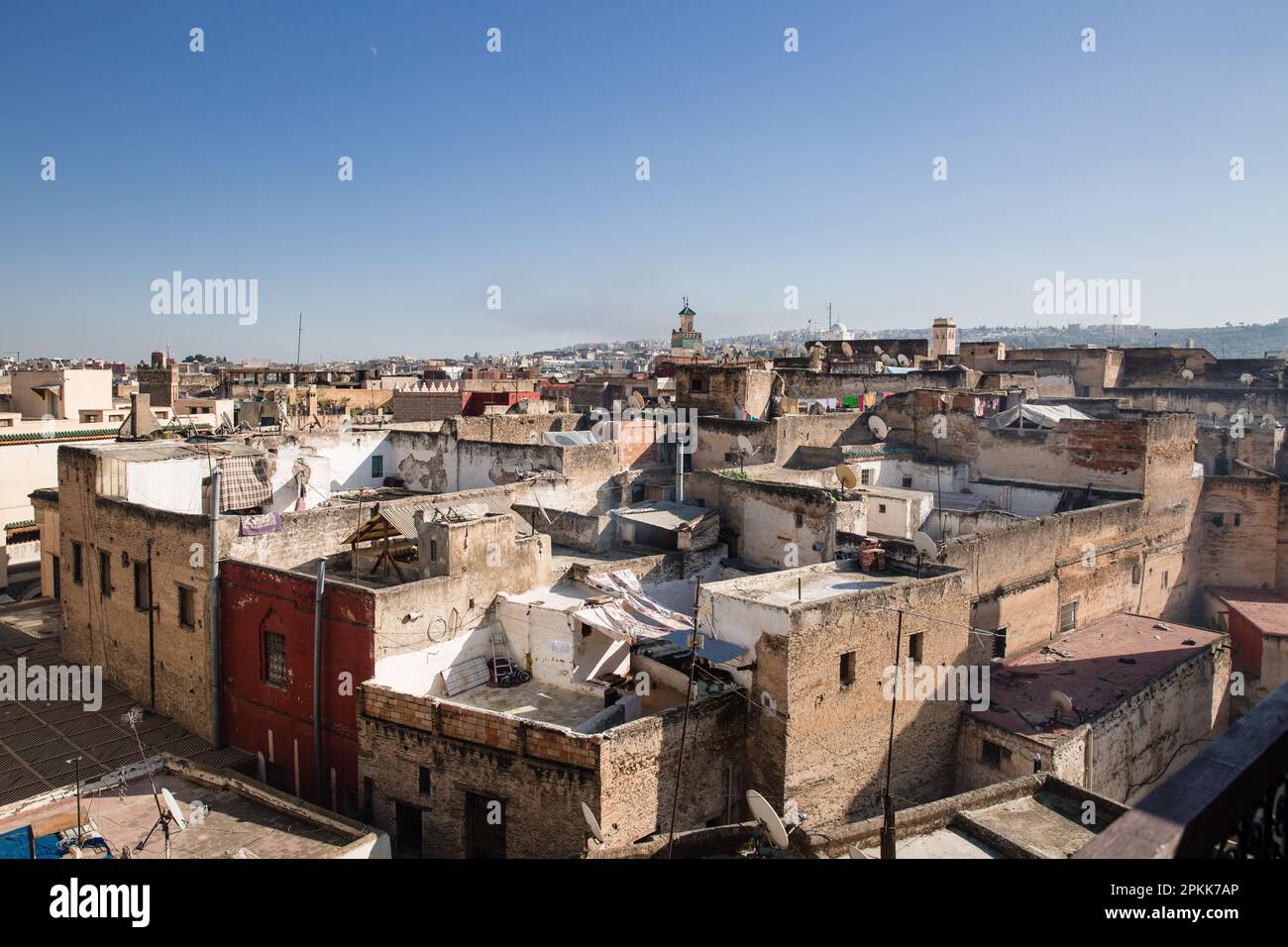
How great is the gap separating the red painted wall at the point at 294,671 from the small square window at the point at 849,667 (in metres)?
8.24

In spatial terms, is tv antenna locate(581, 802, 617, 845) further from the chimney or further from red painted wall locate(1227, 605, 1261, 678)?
the chimney

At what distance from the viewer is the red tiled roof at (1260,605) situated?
77.8 ft

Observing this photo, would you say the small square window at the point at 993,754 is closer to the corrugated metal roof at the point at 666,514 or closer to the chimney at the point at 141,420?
the corrugated metal roof at the point at 666,514

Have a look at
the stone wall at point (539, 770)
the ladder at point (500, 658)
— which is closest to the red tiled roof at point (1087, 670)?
the stone wall at point (539, 770)

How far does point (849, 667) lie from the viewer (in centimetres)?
1533

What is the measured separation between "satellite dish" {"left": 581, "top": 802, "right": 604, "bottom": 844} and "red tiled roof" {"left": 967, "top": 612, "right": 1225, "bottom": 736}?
845 centimetres

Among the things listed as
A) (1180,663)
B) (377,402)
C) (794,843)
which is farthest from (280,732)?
(377,402)

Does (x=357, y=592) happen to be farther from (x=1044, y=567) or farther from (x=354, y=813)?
(x=1044, y=567)

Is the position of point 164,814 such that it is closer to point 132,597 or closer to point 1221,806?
point 132,597

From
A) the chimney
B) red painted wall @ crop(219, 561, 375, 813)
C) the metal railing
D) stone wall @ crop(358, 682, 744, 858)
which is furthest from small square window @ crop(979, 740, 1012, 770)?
the chimney

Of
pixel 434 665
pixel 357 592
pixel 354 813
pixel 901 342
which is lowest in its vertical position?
pixel 354 813
